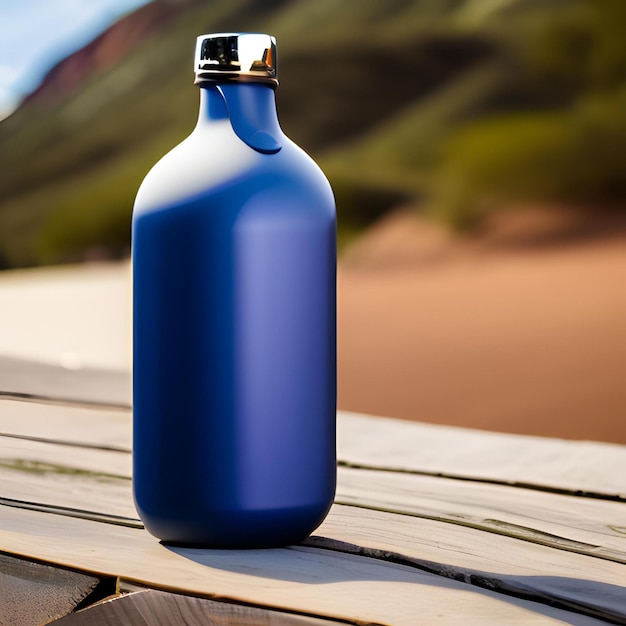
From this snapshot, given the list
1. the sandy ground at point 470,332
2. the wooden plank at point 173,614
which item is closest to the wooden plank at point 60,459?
the wooden plank at point 173,614

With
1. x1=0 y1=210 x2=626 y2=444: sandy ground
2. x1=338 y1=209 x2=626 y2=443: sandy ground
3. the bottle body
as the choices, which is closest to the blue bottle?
the bottle body

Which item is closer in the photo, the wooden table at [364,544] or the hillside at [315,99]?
the wooden table at [364,544]

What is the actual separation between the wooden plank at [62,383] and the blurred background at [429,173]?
4.49 ft

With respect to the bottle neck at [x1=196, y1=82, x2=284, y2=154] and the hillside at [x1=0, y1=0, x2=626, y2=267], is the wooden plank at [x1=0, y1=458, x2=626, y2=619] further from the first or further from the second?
the hillside at [x1=0, y1=0, x2=626, y2=267]

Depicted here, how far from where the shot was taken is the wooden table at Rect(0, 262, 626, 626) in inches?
21.2

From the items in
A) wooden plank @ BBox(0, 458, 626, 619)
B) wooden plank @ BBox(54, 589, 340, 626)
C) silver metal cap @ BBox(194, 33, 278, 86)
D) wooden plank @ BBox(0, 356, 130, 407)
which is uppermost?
silver metal cap @ BBox(194, 33, 278, 86)

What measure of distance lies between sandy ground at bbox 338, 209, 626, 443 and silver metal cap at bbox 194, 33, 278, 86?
1857 mm

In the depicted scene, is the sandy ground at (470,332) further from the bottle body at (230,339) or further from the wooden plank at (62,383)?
the bottle body at (230,339)

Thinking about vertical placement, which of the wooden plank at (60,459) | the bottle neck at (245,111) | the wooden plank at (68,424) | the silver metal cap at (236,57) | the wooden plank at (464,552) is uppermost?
the silver metal cap at (236,57)

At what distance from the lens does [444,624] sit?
51 centimetres

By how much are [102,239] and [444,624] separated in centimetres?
788

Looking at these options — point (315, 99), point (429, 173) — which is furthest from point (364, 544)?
point (315, 99)

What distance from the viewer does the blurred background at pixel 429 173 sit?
2.96 meters

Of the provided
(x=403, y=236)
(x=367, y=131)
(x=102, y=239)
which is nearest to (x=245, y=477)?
(x=403, y=236)
